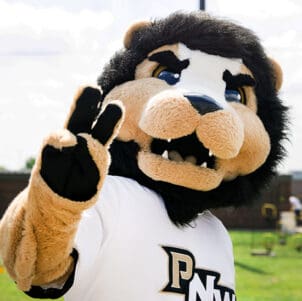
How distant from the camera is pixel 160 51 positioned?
89.1 inches

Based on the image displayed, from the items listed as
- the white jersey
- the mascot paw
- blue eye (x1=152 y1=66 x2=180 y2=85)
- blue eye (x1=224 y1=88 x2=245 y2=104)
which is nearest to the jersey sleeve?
the white jersey

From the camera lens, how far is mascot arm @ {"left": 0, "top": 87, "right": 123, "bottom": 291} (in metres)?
1.44

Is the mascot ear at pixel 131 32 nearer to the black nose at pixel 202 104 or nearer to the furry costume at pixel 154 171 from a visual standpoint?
the furry costume at pixel 154 171

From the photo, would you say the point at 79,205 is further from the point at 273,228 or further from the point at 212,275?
the point at 273,228

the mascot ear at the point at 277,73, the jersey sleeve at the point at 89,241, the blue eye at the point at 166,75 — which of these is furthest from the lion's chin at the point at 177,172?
the mascot ear at the point at 277,73

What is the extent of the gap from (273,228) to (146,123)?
21341 millimetres

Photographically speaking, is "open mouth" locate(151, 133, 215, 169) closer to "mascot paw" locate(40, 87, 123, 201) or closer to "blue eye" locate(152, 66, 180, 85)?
"blue eye" locate(152, 66, 180, 85)

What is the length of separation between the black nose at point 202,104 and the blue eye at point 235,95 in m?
0.25

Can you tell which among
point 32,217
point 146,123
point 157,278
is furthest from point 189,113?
point 32,217

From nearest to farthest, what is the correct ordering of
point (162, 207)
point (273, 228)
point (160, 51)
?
point (162, 207), point (160, 51), point (273, 228)

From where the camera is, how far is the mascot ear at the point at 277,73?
251 cm

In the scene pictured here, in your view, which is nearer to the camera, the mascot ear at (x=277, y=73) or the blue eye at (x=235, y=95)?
the blue eye at (x=235, y=95)

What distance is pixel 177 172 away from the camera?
2.01 m


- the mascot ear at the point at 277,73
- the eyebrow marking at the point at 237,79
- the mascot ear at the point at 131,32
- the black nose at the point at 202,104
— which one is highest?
the mascot ear at the point at 131,32
